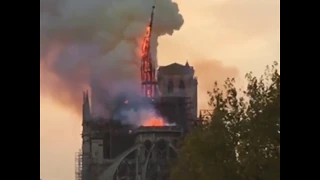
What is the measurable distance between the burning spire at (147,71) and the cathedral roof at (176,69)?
1.04 metres

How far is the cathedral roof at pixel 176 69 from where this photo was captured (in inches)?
2968

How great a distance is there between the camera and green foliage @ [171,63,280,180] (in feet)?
85.6

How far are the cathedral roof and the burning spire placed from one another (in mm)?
1039

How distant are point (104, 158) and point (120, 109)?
5985mm

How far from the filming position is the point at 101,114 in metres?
79.9

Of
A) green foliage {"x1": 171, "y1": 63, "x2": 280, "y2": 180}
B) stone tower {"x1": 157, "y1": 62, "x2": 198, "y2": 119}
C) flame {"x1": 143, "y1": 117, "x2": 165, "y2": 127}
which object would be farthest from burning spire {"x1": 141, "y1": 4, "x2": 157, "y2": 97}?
green foliage {"x1": 171, "y1": 63, "x2": 280, "y2": 180}

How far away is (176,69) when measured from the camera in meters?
76.5

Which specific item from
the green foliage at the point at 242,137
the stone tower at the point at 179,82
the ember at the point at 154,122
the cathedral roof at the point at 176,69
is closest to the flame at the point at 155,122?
the ember at the point at 154,122

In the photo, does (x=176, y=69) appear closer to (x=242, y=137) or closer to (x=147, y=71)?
(x=147, y=71)

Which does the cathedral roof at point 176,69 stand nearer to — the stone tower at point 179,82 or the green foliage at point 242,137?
the stone tower at point 179,82

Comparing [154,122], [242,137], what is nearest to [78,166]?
[154,122]

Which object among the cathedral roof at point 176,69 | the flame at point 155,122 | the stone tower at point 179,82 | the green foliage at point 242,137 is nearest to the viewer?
the green foliage at point 242,137
